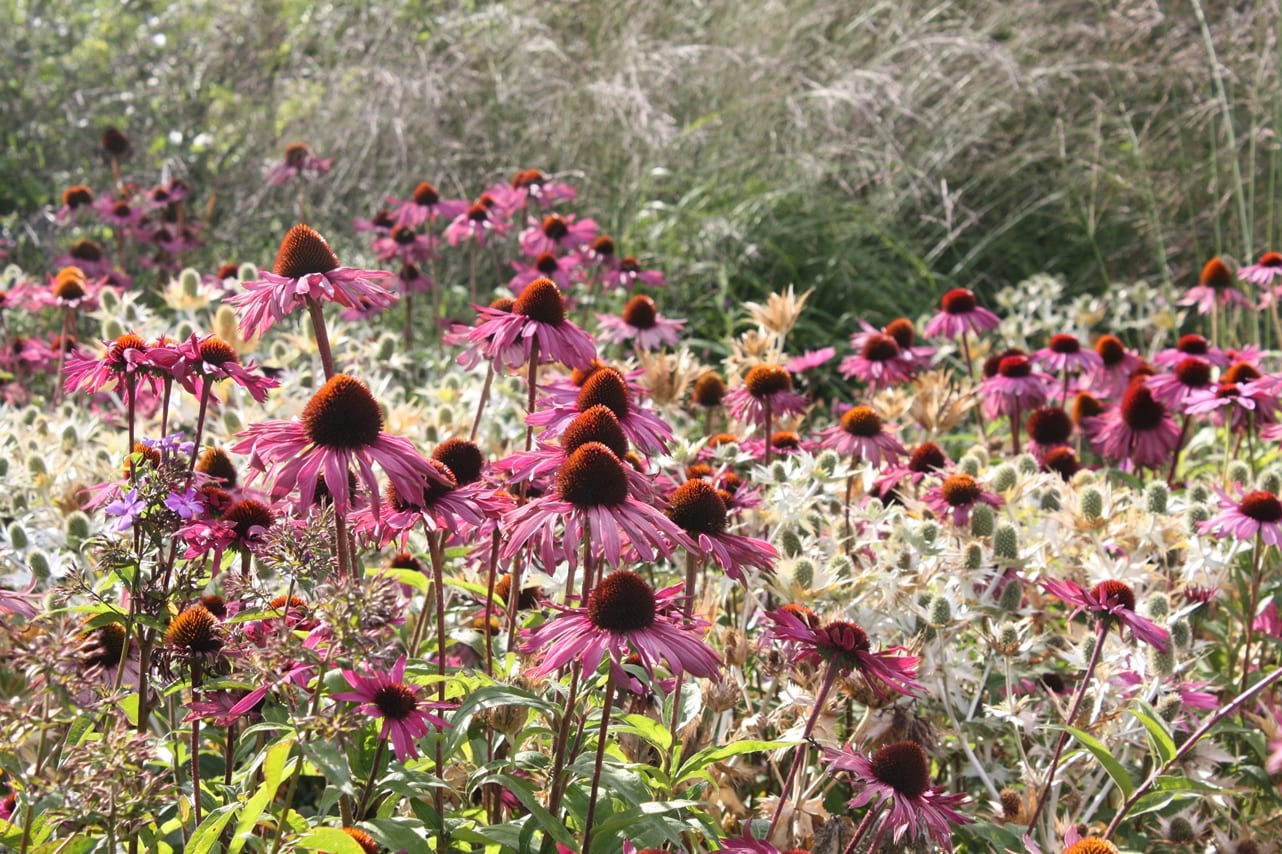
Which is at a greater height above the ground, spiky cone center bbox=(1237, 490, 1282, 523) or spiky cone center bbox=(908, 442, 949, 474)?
spiky cone center bbox=(1237, 490, 1282, 523)

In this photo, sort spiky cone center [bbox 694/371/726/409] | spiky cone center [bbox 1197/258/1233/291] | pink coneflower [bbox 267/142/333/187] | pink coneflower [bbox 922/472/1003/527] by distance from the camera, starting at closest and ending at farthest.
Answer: pink coneflower [bbox 922/472/1003/527]
spiky cone center [bbox 694/371/726/409]
spiky cone center [bbox 1197/258/1233/291]
pink coneflower [bbox 267/142/333/187]

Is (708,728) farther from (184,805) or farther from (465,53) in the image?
(465,53)

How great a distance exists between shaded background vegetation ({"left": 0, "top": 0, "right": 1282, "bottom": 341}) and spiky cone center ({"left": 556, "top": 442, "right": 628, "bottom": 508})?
332cm

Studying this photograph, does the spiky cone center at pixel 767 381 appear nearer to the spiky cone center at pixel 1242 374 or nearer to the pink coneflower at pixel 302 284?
the pink coneflower at pixel 302 284

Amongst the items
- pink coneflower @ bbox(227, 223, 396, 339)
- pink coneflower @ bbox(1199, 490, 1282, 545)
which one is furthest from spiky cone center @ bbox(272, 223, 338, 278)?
pink coneflower @ bbox(1199, 490, 1282, 545)

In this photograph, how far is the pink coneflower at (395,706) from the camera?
1.33m

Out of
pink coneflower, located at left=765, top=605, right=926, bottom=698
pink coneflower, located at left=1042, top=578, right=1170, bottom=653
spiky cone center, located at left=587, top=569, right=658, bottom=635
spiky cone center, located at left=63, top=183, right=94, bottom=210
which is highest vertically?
spiky cone center, located at left=587, top=569, right=658, bottom=635

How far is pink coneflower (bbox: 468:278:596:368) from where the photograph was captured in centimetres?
188

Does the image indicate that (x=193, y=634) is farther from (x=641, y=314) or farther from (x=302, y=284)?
(x=641, y=314)

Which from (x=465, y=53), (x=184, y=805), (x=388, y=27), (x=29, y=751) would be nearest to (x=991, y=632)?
(x=184, y=805)

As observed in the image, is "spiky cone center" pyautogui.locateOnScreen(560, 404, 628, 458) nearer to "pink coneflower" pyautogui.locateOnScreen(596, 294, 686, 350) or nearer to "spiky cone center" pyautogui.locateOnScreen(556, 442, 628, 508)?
"spiky cone center" pyautogui.locateOnScreen(556, 442, 628, 508)

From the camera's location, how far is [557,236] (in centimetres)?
418

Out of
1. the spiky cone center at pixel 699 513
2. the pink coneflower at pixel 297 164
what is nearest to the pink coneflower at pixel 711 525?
the spiky cone center at pixel 699 513

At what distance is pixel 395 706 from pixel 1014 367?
7.45 ft
